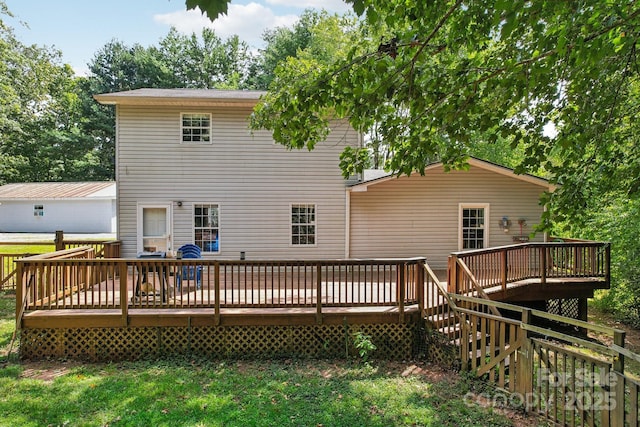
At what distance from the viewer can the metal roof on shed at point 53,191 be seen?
24.2 metres

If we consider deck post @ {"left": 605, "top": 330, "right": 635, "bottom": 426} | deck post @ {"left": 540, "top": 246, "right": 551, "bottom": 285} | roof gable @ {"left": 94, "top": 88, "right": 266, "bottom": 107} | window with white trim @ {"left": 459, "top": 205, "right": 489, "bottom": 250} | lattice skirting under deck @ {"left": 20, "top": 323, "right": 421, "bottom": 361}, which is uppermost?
roof gable @ {"left": 94, "top": 88, "right": 266, "bottom": 107}

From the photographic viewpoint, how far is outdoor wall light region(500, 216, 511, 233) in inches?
418

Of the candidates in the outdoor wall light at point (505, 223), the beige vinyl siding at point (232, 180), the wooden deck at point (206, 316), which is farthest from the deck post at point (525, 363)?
the outdoor wall light at point (505, 223)

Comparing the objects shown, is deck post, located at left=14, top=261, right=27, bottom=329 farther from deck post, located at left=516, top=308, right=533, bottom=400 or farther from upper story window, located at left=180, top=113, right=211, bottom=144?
deck post, located at left=516, top=308, right=533, bottom=400

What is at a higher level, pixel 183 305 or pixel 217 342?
pixel 183 305

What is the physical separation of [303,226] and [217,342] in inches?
197

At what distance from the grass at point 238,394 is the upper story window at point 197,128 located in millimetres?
6337

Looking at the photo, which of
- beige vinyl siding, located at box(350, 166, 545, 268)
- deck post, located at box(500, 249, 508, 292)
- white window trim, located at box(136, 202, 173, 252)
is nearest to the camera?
deck post, located at box(500, 249, 508, 292)

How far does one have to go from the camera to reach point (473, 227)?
1082 centimetres

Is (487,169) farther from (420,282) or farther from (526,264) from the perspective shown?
(420,282)

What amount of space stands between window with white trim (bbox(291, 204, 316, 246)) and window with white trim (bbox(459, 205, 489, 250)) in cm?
453

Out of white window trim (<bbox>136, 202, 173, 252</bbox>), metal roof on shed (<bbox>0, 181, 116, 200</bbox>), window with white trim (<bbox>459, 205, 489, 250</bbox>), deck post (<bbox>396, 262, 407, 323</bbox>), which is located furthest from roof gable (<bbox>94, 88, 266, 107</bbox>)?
metal roof on shed (<bbox>0, 181, 116, 200</bbox>)

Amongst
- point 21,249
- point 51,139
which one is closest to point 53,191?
point 51,139

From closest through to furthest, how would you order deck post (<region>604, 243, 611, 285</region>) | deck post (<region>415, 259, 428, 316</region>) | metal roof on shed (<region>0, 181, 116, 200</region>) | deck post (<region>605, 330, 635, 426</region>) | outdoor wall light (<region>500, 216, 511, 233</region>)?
deck post (<region>605, 330, 635, 426</region>) < deck post (<region>415, 259, 428, 316</region>) < deck post (<region>604, 243, 611, 285</region>) < outdoor wall light (<region>500, 216, 511, 233</region>) < metal roof on shed (<region>0, 181, 116, 200</region>)
